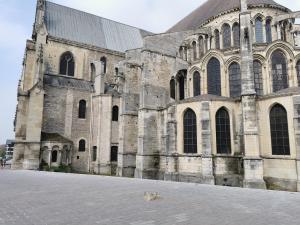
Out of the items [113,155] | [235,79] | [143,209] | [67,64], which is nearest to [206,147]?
[235,79]

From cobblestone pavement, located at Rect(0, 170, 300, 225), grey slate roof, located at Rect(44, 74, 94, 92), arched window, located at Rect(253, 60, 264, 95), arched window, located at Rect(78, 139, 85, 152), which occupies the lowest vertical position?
cobblestone pavement, located at Rect(0, 170, 300, 225)

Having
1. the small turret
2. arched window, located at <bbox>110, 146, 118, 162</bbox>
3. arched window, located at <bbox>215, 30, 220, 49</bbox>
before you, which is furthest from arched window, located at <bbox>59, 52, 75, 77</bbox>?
arched window, located at <bbox>215, 30, 220, 49</bbox>

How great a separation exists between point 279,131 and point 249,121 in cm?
176

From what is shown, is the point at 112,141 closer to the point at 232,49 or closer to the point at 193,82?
the point at 193,82

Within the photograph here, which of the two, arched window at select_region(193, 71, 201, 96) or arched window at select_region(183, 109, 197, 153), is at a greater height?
arched window at select_region(193, 71, 201, 96)

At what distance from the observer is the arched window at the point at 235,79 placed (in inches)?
649

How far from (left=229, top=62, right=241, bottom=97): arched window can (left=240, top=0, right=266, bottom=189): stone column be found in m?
2.70

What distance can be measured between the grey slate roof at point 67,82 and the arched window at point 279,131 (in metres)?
17.8

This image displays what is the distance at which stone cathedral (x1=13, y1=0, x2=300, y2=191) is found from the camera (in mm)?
13398

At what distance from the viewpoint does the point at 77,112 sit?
23.6 m

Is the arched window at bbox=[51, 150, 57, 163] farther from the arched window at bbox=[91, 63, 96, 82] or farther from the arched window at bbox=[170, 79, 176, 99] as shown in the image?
the arched window at bbox=[170, 79, 176, 99]

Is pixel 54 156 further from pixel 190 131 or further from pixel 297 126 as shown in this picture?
pixel 297 126

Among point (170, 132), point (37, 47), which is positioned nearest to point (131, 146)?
point (170, 132)

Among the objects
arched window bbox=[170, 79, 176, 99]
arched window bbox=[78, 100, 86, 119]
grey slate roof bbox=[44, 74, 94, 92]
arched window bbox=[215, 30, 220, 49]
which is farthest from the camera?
arched window bbox=[78, 100, 86, 119]
